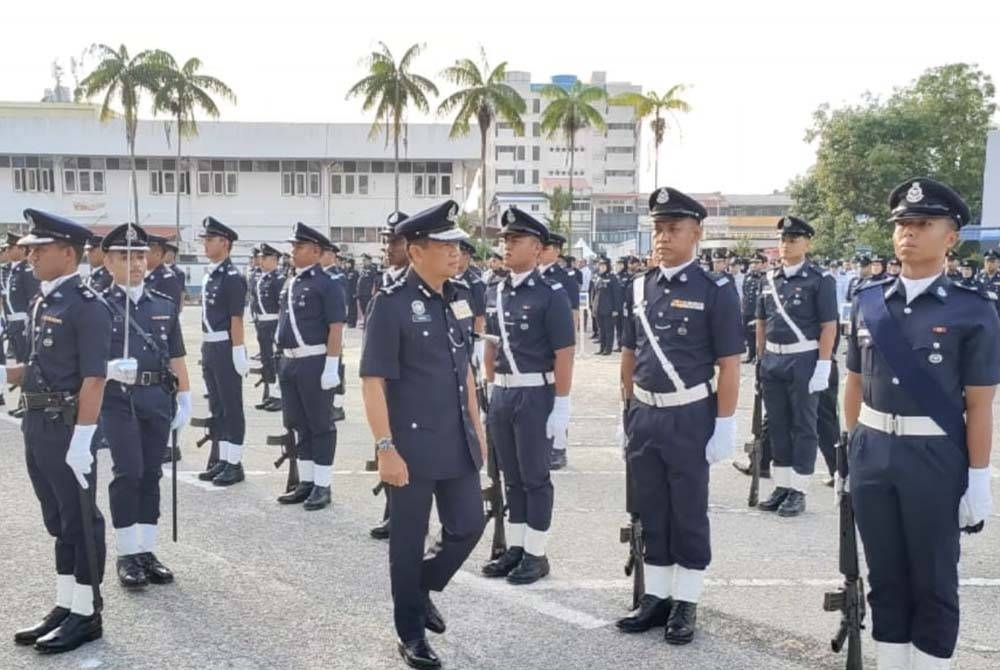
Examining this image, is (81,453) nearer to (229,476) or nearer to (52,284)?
(52,284)

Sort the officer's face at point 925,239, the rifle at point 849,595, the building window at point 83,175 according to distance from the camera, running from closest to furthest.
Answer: the officer's face at point 925,239 → the rifle at point 849,595 → the building window at point 83,175

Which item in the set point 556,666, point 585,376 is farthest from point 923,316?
point 585,376

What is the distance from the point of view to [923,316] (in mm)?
3795

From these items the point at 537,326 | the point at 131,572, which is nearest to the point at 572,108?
the point at 537,326

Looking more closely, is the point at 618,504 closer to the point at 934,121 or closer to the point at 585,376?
the point at 585,376

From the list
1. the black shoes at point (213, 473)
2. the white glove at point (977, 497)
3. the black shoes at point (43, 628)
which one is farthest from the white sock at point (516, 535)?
the black shoes at point (213, 473)

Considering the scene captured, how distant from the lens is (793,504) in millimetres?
7012

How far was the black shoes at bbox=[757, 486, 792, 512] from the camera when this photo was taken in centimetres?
709

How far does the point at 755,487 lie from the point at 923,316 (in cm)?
371

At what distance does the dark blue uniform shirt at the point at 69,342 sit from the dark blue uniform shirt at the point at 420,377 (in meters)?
1.37

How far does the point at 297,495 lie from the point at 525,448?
8.49 ft

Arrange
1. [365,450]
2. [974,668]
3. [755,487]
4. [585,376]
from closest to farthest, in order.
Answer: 1. [974,668]
2. [755,487]
3. [365,450]
4. [585,376]

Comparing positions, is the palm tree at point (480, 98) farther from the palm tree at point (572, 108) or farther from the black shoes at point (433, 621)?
the black shoes at point (433, 621)

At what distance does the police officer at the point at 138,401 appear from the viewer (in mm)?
5246
